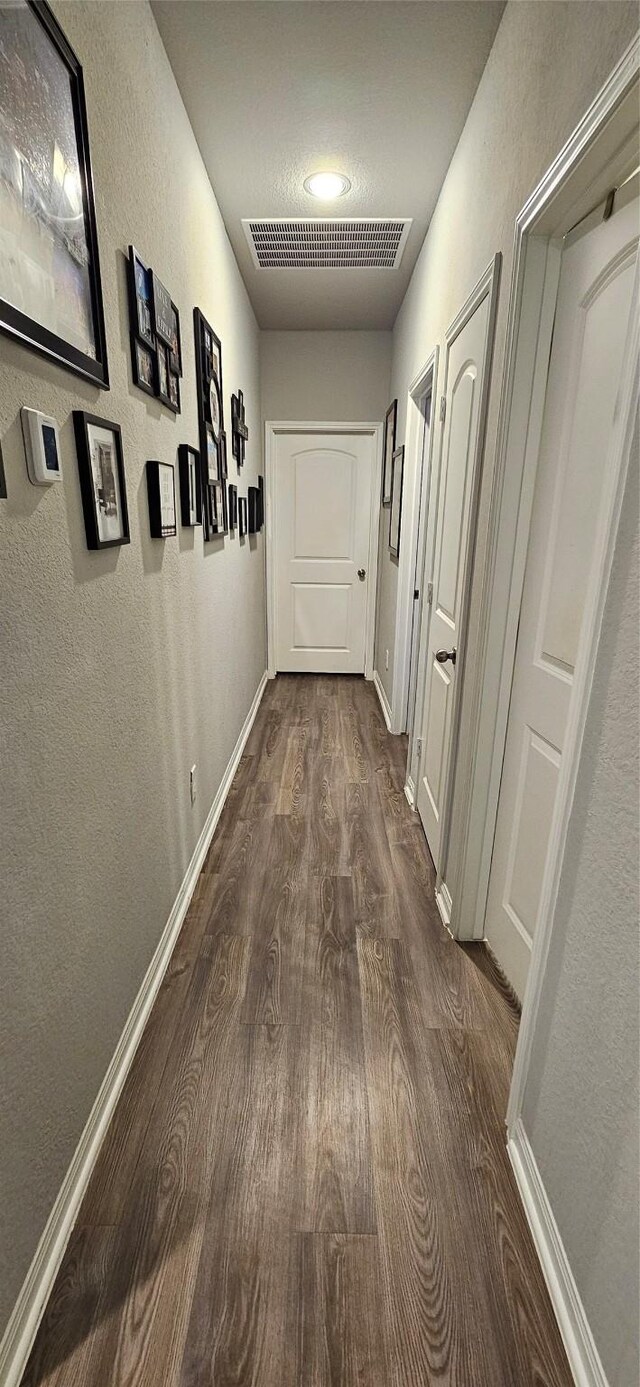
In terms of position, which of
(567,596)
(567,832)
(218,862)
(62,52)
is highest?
(62,52)

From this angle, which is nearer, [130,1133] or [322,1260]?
[322,1260]

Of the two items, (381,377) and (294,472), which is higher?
(381,377)

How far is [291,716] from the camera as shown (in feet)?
12.7

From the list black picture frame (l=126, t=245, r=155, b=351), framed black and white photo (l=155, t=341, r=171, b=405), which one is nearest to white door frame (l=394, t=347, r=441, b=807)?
framed black and white photo (l=155, t=341, r=171, b=405)

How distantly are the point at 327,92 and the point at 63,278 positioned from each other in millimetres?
1383

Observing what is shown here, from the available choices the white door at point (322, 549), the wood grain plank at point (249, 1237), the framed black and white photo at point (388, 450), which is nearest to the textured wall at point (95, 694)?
the wood grain plank at point (249, 1237)

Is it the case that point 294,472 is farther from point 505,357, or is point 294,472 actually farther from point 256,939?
point 256,939

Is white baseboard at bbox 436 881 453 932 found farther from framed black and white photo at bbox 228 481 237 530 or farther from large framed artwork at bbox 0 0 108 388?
framed black and white photo at bbox 228 481 237 530

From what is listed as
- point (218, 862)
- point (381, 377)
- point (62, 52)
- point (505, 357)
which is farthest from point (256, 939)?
point (381, 377)

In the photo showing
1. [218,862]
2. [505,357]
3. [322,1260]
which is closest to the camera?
[322,1260]

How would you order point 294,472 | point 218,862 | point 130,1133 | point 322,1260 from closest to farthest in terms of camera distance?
point 322,1260, point 130,1133, point 218,862, point 294,472

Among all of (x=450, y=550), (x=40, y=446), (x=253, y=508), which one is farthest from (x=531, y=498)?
(x=253, y=508)

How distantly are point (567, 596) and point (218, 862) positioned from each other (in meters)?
1.63

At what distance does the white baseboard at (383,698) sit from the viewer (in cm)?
373
